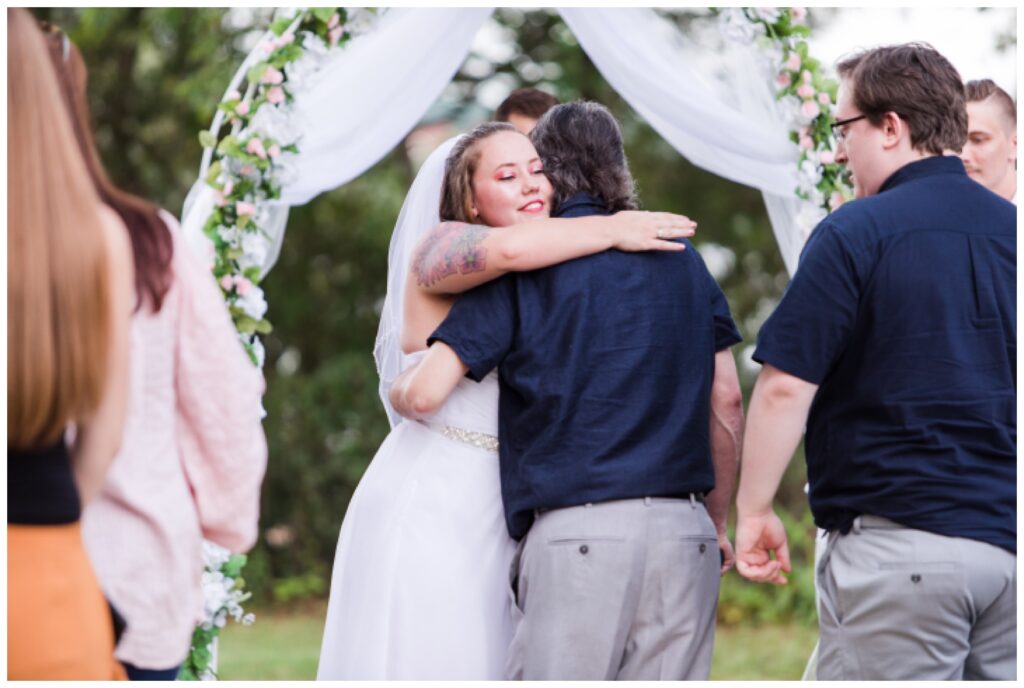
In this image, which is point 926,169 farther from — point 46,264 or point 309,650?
point 309,650

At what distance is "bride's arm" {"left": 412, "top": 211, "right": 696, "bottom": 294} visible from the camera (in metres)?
3.03

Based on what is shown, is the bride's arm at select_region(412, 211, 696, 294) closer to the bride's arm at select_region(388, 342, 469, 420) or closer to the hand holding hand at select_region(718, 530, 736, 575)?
the bride's arm at select_region(388, 342, 469, 420)

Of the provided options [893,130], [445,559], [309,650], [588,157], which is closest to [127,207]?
[588,157]

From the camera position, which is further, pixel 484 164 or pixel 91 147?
pixel 484 164

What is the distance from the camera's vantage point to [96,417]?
238 cm

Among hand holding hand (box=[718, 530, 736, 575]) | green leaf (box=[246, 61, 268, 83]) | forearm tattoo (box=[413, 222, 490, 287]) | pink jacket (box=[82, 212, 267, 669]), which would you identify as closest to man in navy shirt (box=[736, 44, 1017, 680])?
hand holding hand (box=[718, 530, 736, 575])

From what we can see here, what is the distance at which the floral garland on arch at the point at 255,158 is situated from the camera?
4211 millimetres

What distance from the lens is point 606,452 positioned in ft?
9.80

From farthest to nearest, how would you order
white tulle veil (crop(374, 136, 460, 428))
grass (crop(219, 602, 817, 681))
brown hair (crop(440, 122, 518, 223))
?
grass (crop(219, 602, 817, 681)), white tulle veil (crop(374, 136, 460, 428)), brown hair (crop(440, 122, 518, 223))

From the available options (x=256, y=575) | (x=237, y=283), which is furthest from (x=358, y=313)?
(x=237, y=283)

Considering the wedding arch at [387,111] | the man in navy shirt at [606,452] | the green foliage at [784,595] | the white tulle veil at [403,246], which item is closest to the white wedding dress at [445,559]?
the man in navy shirt at [606,452]

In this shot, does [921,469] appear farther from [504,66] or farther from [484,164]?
[504,66]

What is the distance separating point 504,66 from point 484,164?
20.5 feet

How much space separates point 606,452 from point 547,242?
504 mm
